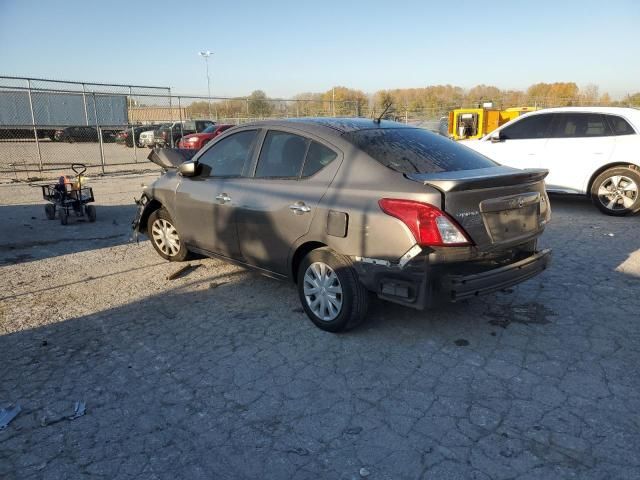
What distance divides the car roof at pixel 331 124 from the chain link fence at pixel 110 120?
13872 mm

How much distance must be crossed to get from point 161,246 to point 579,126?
7171mm

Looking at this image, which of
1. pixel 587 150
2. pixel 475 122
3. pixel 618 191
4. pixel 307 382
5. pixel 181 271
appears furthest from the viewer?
pixel 475 122

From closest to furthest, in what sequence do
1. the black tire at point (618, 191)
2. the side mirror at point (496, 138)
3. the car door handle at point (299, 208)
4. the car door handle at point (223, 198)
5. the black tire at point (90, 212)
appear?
the car door handle at point (299, 208) < the car door handle at point (223, 198) < the black tire at point (618, 191) < the black tire at point (90, 212) < the side mirror at point (496, 138)

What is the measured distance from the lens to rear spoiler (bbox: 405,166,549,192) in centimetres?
334

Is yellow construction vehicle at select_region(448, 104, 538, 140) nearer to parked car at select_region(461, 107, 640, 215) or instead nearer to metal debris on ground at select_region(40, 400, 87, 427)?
parked car at select_region(461, 107, 640, 215)

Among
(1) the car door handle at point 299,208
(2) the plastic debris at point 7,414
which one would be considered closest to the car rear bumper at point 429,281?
(1) the car door handle at point 299,208

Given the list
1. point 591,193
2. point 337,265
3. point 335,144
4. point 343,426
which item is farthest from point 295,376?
point 591,193

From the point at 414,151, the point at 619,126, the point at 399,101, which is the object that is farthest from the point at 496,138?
the point at 399,101

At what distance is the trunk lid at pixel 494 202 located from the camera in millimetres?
3350

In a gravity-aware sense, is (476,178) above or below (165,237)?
above

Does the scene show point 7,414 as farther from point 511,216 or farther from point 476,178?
point 511,216

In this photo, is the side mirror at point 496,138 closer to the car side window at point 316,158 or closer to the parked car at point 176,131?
the car side window at point 316,158

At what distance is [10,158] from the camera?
1991cm

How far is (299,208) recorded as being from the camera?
13.1ft
